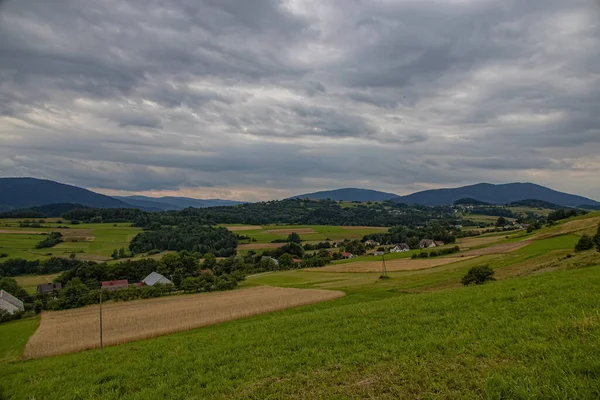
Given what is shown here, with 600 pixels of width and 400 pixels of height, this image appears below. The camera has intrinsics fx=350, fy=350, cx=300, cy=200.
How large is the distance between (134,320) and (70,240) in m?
90.8

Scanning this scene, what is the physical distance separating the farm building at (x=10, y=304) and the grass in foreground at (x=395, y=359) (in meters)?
49.1

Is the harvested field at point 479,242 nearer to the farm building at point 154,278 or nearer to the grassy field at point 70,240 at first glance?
the farm building at point 154,278

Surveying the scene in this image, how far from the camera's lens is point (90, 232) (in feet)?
418

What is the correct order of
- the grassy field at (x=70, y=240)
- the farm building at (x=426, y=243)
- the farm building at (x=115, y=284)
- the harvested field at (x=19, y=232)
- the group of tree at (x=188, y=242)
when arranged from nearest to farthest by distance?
the farm building at (x=115, y=284)
the grassy field at (x=70, y=240)
the farm building at (x=426, y=243)
the group of tree at (x=188, y=242)
the harvested field at (x=19, y=232)

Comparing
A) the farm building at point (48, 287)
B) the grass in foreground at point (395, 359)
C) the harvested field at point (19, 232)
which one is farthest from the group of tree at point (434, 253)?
the harvested field at point (19, 232)

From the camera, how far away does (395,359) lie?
380 inches

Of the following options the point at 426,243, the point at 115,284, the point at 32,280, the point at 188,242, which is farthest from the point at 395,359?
the point at 188,242

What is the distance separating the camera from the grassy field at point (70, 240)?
96.4 m

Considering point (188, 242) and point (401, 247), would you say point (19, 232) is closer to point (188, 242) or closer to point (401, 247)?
point (188, 242)

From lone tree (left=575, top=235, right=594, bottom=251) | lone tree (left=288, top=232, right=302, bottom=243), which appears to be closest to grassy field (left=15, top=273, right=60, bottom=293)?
lone tree (left=288, top=232, right=302, bottom=243)

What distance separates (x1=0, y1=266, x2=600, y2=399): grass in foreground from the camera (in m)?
7.47

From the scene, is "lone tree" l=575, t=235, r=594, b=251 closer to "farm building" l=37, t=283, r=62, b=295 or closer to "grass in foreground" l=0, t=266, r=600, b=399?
"grass in foreground" l=0, t=266, r=600, b=399

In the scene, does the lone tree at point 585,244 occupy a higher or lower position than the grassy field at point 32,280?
Answer: higher

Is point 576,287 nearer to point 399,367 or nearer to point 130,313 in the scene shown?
point 399,367
